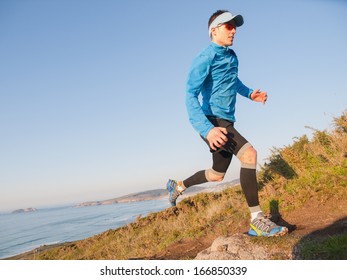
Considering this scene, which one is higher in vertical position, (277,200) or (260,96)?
(260,96)

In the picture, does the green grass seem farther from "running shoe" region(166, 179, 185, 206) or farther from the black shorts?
the black shorts

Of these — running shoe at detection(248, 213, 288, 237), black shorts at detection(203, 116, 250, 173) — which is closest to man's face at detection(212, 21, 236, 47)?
black shorts at detection(203, 116, 250, 173)

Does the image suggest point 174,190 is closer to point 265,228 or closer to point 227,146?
point 227,146

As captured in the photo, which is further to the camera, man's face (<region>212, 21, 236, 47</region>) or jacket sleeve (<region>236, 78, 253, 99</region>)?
jacket sleeve (<region>236, 78, 253, 99</region>)

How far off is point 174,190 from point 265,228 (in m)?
2.20

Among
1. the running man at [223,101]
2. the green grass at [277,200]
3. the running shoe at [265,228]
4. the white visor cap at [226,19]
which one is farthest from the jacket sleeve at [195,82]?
the green grass at [277,200]

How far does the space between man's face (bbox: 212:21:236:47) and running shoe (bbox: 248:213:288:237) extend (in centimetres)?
244

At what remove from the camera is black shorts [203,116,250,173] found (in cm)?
407

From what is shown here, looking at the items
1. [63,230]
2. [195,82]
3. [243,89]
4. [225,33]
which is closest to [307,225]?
[243,89]

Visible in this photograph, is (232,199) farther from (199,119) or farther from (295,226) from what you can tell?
(199,119)

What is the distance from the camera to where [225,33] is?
4160mm

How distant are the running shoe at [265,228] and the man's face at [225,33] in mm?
2443

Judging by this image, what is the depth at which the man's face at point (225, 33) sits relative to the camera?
13.7ft
